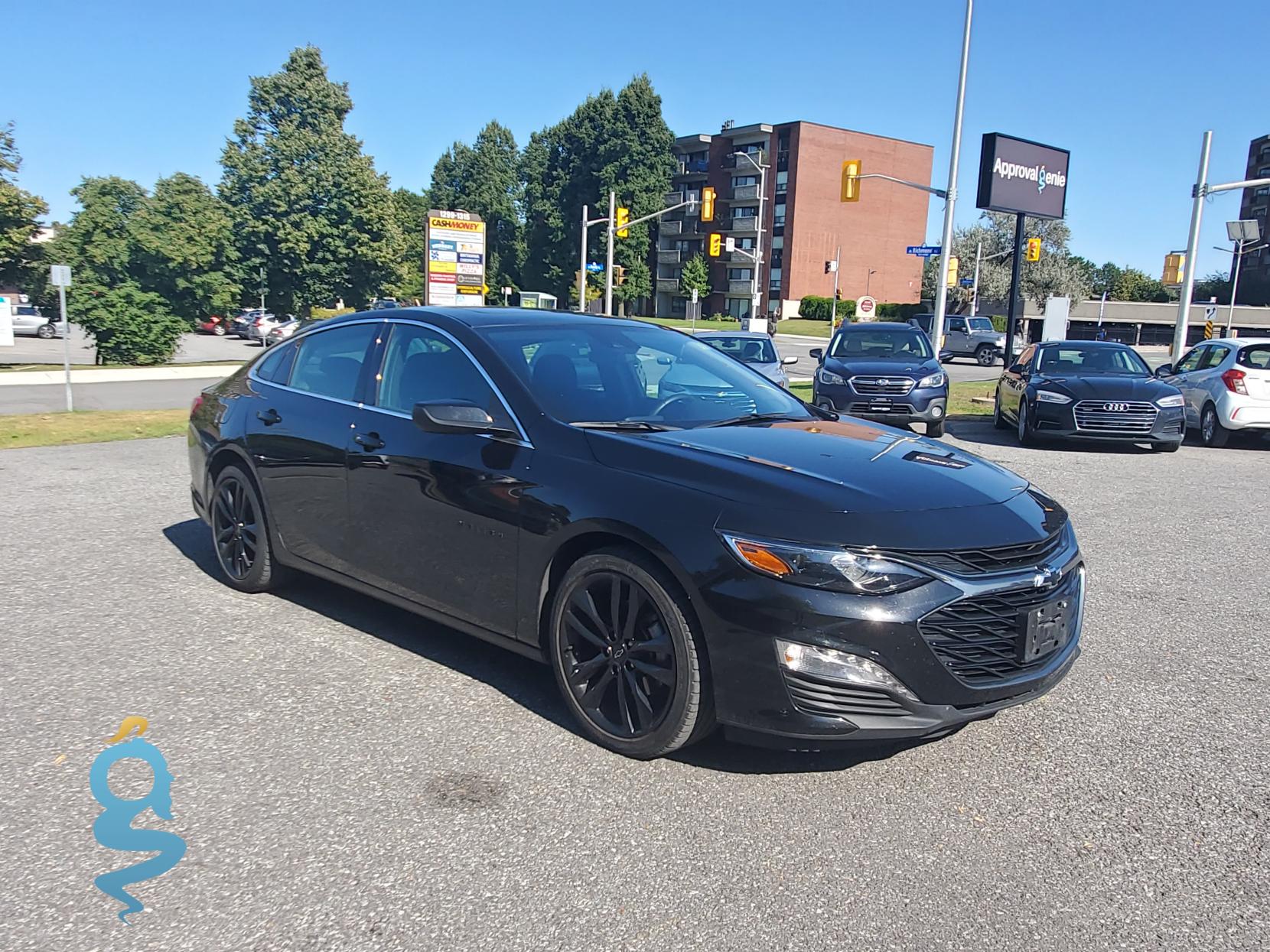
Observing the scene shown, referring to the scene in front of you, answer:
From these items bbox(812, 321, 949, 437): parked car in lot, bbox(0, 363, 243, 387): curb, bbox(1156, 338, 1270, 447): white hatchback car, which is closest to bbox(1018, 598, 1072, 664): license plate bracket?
bbox(812, 321, 949, 437): parked car in lot

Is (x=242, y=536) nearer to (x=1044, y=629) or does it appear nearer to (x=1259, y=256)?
(x=1044, y=629)

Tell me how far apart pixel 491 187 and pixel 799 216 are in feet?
111

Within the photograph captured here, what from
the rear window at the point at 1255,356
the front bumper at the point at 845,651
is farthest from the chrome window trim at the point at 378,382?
the rear window at the point at 1255,356

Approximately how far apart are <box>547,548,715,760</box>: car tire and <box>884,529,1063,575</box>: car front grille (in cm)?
79

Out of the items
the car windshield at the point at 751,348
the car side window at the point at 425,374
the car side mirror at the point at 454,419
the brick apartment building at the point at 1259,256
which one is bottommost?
the car windshield at the point at 751,348

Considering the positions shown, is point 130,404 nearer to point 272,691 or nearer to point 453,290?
point 272,691

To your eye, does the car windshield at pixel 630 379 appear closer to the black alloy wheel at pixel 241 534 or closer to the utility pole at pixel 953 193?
the black alloy wheel at pixel 241 534

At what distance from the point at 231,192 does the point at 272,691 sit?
2011 inches

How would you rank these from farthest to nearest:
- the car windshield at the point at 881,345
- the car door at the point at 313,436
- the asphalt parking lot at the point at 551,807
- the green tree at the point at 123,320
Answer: the green tree at the point at 123,320 < the car windshield at the point at 881,345 < the car door at the point at 313,436 < the asphalt parking lot at the point at 551,807

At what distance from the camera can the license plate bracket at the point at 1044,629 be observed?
3.35 m

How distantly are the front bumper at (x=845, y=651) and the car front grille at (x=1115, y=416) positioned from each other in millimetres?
10646

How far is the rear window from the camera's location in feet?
46.1

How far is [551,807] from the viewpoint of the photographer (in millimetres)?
3262

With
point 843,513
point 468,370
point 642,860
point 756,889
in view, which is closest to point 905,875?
point 756,889
